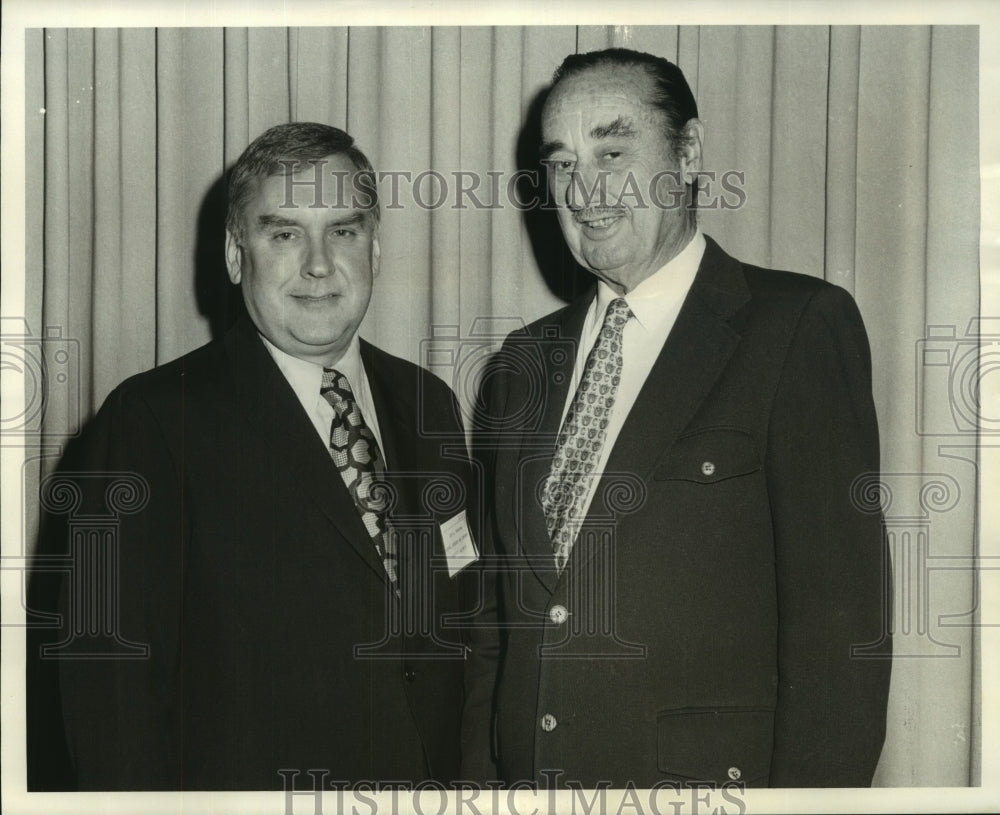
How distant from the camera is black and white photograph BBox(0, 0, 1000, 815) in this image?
2.14 m

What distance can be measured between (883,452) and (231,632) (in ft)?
4.88

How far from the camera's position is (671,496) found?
2.08m

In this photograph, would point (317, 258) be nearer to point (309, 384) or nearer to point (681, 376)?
point (309, 384)

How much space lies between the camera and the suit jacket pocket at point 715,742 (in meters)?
2.08

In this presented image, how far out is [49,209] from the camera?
2283 millimetres

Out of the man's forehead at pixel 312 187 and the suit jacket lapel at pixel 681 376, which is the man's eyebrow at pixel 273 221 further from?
the suit jacket lapel at pixel 681 376

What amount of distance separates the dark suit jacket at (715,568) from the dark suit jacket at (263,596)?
18 centimetres

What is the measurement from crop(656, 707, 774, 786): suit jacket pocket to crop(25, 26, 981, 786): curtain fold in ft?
1.15

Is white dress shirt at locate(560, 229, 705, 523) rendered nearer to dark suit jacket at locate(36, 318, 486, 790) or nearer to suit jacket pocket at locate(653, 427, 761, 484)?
suit jacket pocket at locate(653, 427, 761, 484)

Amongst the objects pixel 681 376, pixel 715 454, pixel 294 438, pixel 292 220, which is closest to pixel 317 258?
pixel 292 220

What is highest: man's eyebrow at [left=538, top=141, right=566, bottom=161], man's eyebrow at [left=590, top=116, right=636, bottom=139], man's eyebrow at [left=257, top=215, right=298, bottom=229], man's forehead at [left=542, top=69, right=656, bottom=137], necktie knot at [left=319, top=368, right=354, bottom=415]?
man's forehead at [left=542, top=69, right=656, bottom=137]

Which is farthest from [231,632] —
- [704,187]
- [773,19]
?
[773,19]

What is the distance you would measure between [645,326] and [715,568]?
1.75ft

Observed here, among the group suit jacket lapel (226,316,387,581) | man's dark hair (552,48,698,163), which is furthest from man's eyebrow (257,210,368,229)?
man's dark hair (552,48,698,163)
